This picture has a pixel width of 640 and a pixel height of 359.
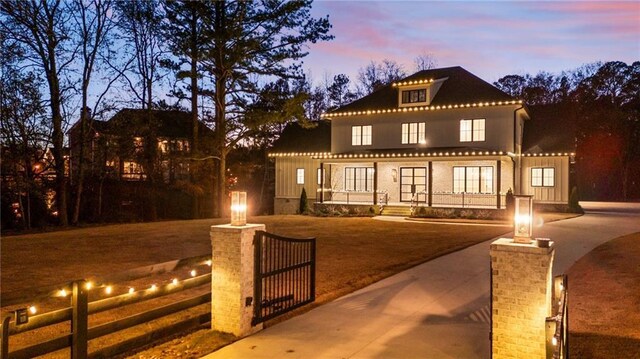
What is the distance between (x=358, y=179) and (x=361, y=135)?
2.70 metres

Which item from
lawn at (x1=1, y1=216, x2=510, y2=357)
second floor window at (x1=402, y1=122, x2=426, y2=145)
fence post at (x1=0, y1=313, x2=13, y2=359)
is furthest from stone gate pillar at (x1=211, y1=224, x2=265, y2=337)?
second floor window at (x1=402, y1=122, x2=426, y2=145)

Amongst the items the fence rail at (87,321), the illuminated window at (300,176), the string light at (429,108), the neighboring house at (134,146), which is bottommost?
the fence rail at (87,321)

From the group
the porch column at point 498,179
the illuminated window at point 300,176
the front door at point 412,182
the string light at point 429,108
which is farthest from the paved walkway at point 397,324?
the illuminated window at point 300,176

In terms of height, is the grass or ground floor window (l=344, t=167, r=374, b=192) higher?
ground floor window (l=344, t=167, r=374, b=192)

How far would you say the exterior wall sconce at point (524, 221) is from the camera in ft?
16.3

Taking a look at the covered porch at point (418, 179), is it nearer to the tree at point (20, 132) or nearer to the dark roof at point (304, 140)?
the dark roof at point (304, 140)

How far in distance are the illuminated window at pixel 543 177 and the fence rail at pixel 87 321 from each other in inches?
971

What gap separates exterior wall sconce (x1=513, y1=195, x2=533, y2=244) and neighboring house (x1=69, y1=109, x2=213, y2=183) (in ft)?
76.8

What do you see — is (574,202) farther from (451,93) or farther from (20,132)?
(20,132)

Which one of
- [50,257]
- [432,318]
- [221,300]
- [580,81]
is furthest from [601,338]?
[580,81]

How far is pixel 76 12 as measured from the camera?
79.2 feet

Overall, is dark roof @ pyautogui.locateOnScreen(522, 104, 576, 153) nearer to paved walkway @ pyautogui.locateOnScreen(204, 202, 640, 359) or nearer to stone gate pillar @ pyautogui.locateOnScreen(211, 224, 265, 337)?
paved walkway @ pyautogui.locateOnScreen(204, 202, 640, 359)

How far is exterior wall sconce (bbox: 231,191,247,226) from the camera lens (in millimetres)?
6762

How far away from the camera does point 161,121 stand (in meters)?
30.0
